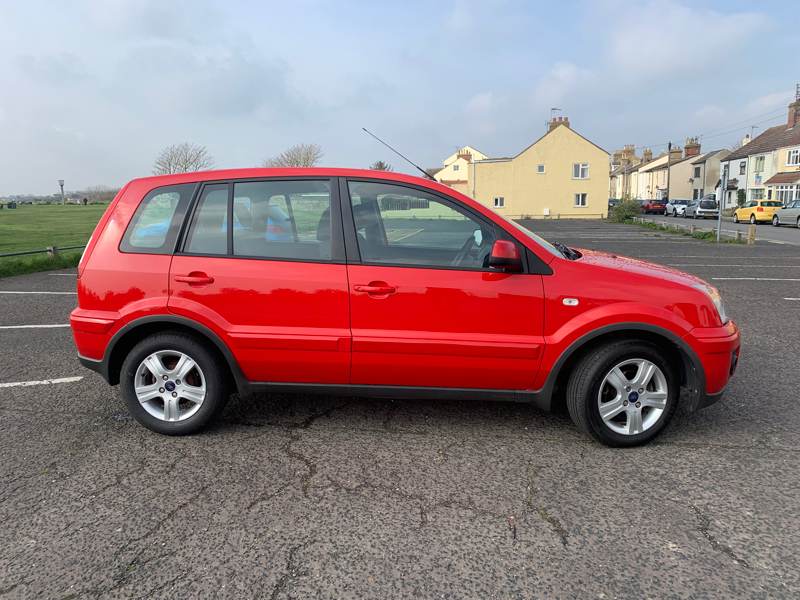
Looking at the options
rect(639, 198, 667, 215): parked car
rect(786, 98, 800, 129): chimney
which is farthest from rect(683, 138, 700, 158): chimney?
rect(639, 198, 667, 215): parked car

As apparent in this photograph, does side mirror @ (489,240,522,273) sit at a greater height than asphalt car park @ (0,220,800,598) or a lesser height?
greater

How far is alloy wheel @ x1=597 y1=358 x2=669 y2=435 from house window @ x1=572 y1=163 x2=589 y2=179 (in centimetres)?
4805

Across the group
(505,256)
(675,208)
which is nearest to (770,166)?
(675,208)

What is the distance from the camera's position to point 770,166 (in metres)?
50.2

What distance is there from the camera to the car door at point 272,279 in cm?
350

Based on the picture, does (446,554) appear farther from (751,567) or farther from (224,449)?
(224,449)

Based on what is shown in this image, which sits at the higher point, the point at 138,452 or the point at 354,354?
the point at 354,354

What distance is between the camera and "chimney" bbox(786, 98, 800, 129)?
50775mm

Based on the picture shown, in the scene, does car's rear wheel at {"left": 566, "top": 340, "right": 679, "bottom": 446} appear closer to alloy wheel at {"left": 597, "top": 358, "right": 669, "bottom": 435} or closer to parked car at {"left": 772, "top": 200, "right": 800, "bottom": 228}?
alloy wheel at {"left": 597, "top": 358, "right": 669, "bottom": 435}

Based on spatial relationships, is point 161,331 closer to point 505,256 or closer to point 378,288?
point 378,288

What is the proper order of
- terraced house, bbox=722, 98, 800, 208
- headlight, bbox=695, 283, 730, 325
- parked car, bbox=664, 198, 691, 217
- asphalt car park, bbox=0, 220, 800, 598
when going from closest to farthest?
asphalt car park, bbox=0, 220, 800, 598 → headlight, bbox=695, 283, 730, 325 → terraced house, bbox=722, 98, 800, 208 → parked car, bbox=664, 198, 691, 217

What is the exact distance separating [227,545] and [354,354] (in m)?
1.31

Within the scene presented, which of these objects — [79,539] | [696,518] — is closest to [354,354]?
[79,539]

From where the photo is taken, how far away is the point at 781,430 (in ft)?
12.5
